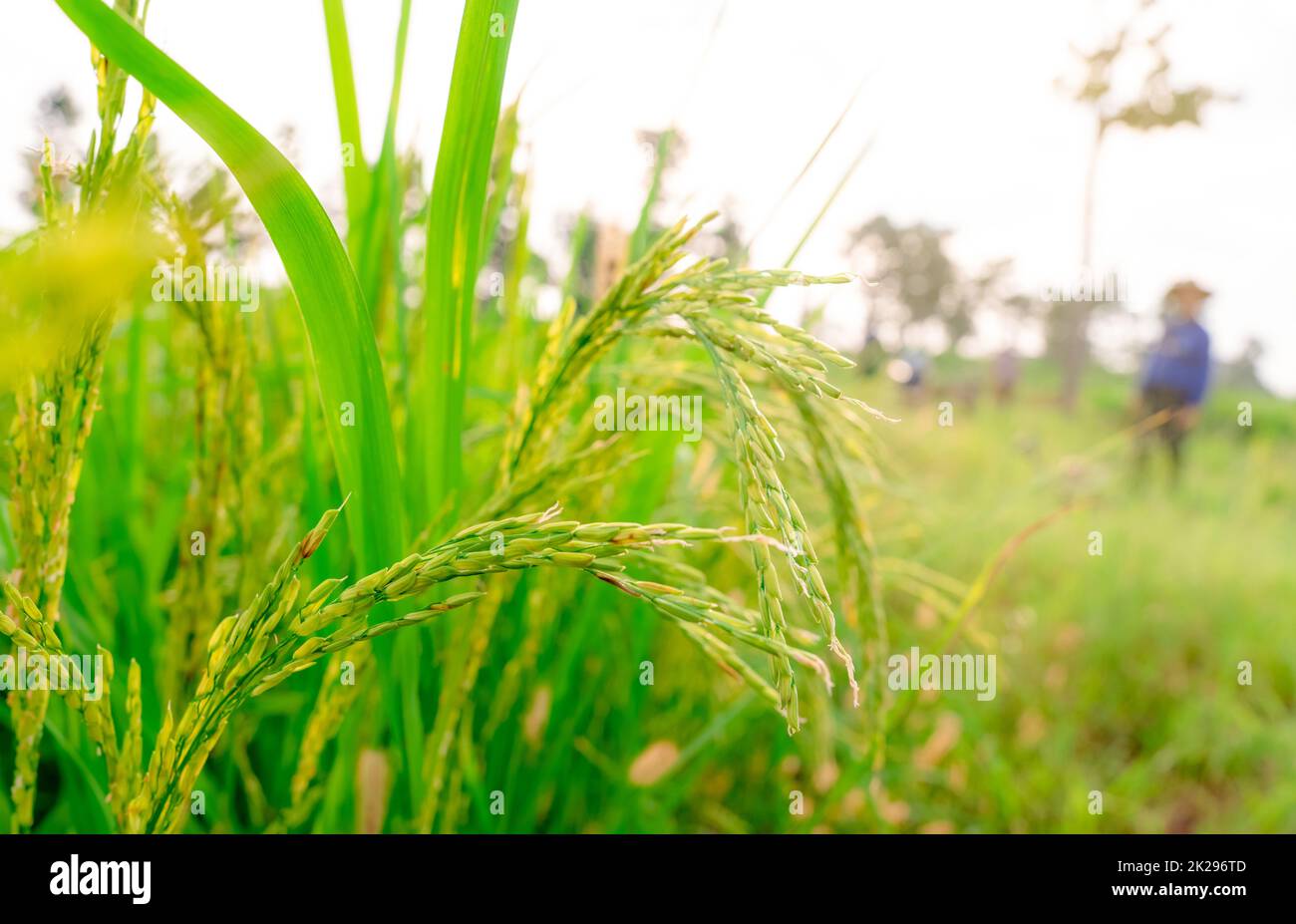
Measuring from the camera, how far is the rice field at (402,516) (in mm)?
444

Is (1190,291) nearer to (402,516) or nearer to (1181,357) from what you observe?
(1181,357)

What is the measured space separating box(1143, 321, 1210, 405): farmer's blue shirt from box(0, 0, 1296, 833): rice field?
24.0 ft

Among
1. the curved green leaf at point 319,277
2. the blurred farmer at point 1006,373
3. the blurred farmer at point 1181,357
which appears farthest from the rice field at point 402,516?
the blurred farmer at point 1006,373

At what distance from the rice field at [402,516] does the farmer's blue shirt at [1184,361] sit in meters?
7.32

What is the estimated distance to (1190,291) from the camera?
7305 millimetres

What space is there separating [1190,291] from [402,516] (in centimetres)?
851

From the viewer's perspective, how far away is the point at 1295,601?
339 cm

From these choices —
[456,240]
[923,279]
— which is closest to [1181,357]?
[456,240]

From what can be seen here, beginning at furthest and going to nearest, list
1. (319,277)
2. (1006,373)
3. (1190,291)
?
1. (1006,373)
2. (1190,291)
3. (319,277)

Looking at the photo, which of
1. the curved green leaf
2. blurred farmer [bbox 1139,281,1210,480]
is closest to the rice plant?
the curved green leaf

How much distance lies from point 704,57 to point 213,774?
925 mm
